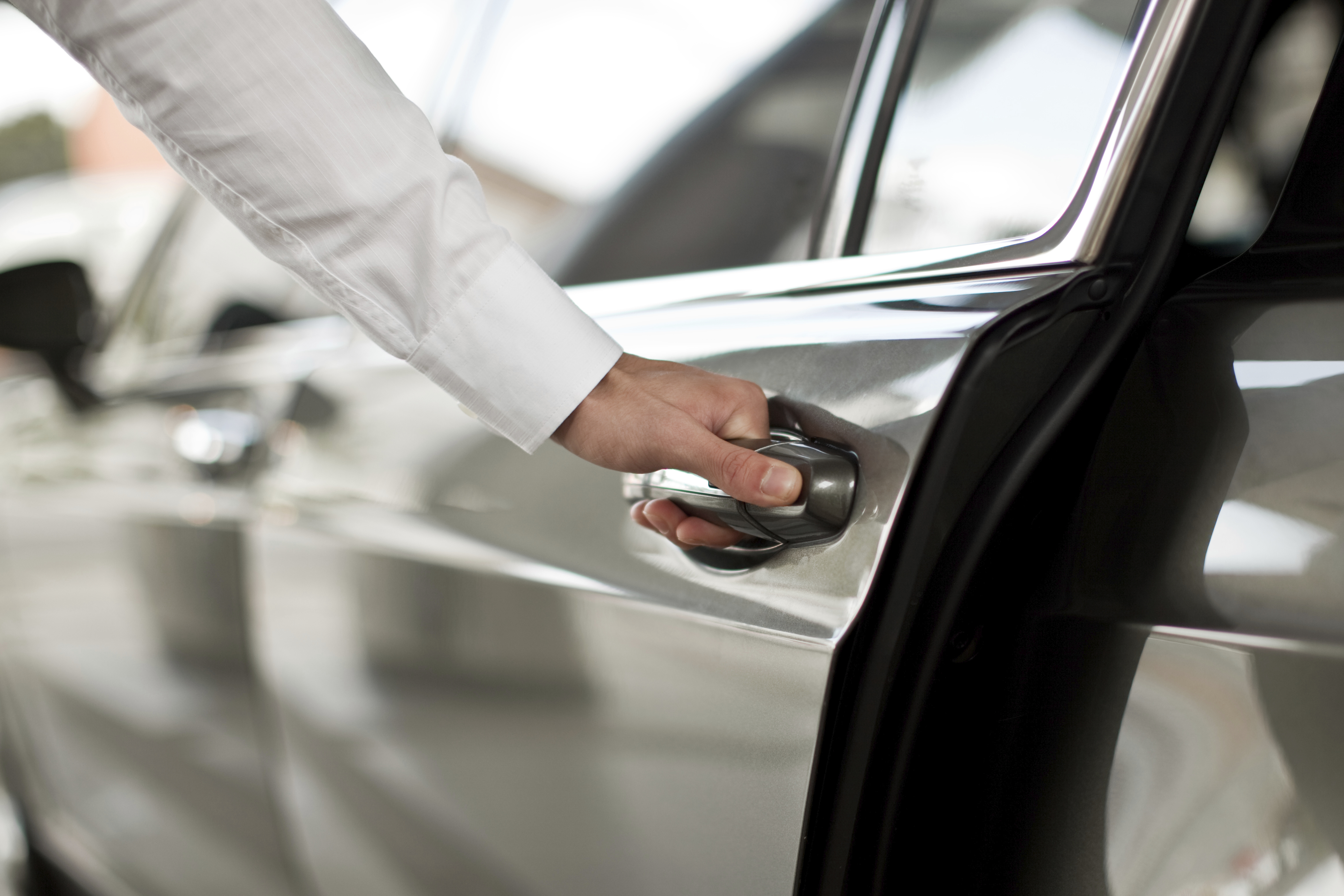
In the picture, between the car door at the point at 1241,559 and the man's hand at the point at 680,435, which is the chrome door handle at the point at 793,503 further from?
the car door at the point at 1241,559

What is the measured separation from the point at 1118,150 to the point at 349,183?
587 mm

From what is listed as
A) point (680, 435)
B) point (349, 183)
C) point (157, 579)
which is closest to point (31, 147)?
point (157, 579)

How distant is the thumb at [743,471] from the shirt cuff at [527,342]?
5.4 inches

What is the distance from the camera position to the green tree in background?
47.2ft

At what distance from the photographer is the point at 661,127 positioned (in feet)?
3.89

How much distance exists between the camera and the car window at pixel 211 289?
5.82 feet

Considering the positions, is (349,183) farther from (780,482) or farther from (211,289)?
(211,289)

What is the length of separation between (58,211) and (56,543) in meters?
2.19

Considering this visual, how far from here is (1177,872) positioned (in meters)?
0.62

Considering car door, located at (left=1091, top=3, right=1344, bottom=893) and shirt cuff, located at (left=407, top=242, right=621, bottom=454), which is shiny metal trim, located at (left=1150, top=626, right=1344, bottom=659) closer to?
car door, located at (left=1091, top=3, right=1344, bottom=893)

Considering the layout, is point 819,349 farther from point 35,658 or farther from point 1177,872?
point 35,658

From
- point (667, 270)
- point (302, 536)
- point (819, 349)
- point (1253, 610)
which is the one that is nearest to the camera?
point (1253, 610)

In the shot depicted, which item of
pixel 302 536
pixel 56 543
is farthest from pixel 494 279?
pixel 56 543

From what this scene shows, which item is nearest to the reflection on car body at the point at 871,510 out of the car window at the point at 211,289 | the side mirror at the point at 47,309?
the car window at the point at 211,289
